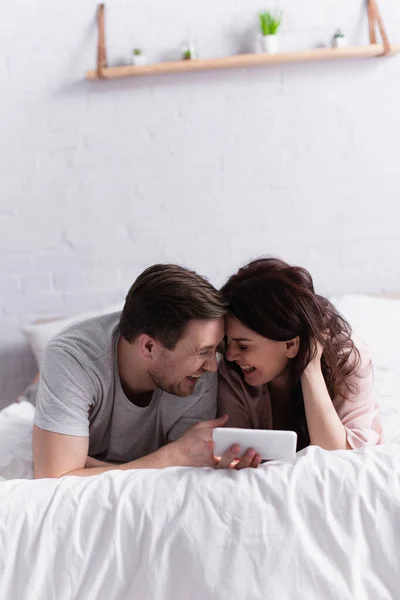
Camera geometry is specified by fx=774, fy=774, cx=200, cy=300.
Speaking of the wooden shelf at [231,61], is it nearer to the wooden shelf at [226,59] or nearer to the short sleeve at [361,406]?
the wooden shelf at [226,59]

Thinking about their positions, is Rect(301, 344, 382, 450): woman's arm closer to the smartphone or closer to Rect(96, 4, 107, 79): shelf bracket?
the smartphone

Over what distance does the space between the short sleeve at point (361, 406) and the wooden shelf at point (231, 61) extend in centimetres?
122

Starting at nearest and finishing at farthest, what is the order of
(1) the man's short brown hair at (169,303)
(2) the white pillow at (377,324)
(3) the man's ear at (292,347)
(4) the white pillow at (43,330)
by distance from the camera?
1. (1) the man's short brown hair at (169,303)
2. (3) the man's ear at (292,347)
3. (2) the white pillow at (377,324)
4. (4) the white pillow at (43,330)

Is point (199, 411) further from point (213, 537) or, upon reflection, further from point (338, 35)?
point (338, 35)

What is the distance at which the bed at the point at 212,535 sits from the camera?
1.19 metres

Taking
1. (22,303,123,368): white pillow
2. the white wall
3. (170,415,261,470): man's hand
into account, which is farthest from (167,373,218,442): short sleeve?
the white wall

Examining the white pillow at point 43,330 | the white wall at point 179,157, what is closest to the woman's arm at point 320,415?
the white pillow at point 43,330

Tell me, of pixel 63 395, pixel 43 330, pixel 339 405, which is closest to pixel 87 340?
pixel 63 395

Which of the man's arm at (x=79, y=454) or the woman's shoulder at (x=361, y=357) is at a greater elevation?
the woman's shoulder at (x=361, y=357)

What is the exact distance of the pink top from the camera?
164 centimetres

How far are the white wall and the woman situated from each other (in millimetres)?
1037

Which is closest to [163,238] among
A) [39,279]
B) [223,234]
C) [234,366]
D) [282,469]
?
[223,234]

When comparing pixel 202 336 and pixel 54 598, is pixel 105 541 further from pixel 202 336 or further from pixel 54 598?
pixel 202 336

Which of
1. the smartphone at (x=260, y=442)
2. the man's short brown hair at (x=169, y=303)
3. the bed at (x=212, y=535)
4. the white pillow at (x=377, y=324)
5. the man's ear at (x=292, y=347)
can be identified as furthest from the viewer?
the white pillow at (x=377, y=324)
